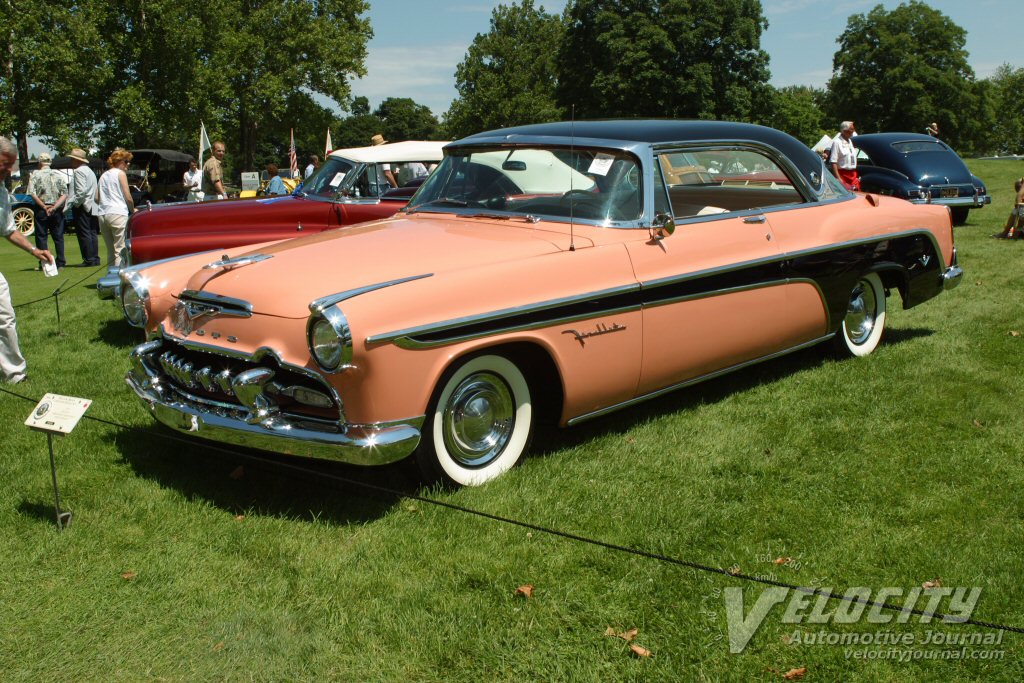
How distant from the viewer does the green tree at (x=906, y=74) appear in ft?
200

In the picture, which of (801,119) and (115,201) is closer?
(115,201)

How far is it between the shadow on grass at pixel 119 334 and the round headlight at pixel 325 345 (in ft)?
14.0

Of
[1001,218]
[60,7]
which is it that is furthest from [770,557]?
[60,7]

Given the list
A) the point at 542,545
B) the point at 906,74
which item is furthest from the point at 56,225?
the point at 906,74

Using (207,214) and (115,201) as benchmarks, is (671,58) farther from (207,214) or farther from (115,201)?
(207,214)

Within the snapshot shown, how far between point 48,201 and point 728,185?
1166 centimetres

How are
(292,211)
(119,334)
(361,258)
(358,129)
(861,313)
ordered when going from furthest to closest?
(358,129), (292,211), (119,334), (861,313), (361,258)

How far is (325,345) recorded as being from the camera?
144 inches

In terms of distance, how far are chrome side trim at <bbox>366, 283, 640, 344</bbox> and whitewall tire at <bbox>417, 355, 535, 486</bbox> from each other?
21 centimetres

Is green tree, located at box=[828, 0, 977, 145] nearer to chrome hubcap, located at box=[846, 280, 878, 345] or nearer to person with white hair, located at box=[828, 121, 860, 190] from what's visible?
person with white hair, located at box=[828, 121, 860, 190]

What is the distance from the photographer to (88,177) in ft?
40.2

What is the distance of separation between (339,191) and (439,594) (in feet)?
20.7

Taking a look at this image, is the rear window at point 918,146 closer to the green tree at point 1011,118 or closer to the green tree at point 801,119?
the green tree at point 801,119

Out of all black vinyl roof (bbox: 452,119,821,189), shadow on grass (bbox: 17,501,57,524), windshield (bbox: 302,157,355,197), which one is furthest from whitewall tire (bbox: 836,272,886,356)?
windshield (bbox: 302,157,355,197)
